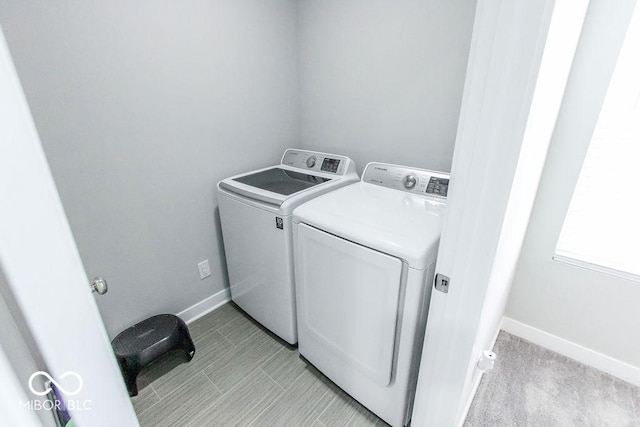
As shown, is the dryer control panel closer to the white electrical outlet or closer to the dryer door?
the dryer door

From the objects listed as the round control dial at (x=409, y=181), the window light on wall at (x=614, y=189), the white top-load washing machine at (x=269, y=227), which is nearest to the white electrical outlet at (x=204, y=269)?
the white top-load washing machine at (x=269, y=227)

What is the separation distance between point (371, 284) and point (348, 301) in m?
0.17

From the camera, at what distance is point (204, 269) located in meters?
1.98

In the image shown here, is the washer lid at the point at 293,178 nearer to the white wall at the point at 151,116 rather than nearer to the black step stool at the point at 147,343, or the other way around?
the white wall at the point at 151,116

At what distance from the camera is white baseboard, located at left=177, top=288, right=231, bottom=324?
1.97m

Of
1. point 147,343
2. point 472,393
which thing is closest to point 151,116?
point 147,343

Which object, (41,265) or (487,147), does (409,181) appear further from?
(41,265)

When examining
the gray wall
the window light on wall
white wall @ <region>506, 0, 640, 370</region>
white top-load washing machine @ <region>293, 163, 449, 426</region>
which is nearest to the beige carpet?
white wall @ <region>506, 0, 640, 370</region>

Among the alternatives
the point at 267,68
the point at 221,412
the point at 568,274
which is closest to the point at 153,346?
the point at 221,412

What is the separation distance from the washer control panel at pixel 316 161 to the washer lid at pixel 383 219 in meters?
0.28

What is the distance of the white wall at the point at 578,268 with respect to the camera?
4.39 ft

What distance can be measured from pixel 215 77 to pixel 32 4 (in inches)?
30.5

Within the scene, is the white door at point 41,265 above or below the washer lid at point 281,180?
above

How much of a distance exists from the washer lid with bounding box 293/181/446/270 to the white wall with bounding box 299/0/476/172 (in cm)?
41
